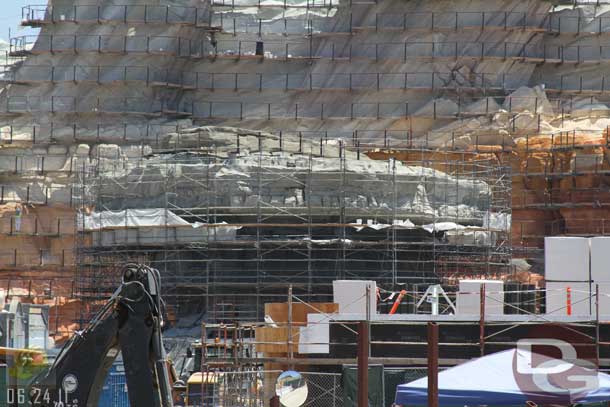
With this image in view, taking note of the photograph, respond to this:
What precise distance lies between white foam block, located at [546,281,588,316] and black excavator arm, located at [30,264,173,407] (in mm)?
16000

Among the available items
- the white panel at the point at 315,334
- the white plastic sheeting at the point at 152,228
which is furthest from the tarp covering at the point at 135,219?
the white panel at the point at 315,334

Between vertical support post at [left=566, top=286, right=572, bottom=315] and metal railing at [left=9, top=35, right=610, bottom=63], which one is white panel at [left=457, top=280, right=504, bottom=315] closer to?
vertical support post at [left=566, top=286, right=572, bottom=315]

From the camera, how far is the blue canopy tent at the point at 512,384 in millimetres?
30375

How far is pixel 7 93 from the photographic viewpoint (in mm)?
75125

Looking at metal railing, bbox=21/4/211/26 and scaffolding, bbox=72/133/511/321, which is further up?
metal railing, bbox=21/4/211/26

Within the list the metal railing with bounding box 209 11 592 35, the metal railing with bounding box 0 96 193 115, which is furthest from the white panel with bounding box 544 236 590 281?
the metal railing with bounding box 0 96 193 115

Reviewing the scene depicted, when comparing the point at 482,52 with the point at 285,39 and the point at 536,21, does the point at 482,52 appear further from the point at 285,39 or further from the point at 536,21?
the point at 285,39

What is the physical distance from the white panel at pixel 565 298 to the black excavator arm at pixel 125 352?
16000 mm

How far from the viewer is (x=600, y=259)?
4162 cm

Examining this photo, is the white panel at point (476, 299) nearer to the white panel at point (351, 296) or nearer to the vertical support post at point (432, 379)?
the white panel at point (351, 296)

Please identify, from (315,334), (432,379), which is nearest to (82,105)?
(315,334)

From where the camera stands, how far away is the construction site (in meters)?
54.2

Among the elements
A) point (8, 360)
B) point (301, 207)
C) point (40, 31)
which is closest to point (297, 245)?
point (301, 207)

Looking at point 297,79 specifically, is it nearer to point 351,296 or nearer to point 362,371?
point 351,296
